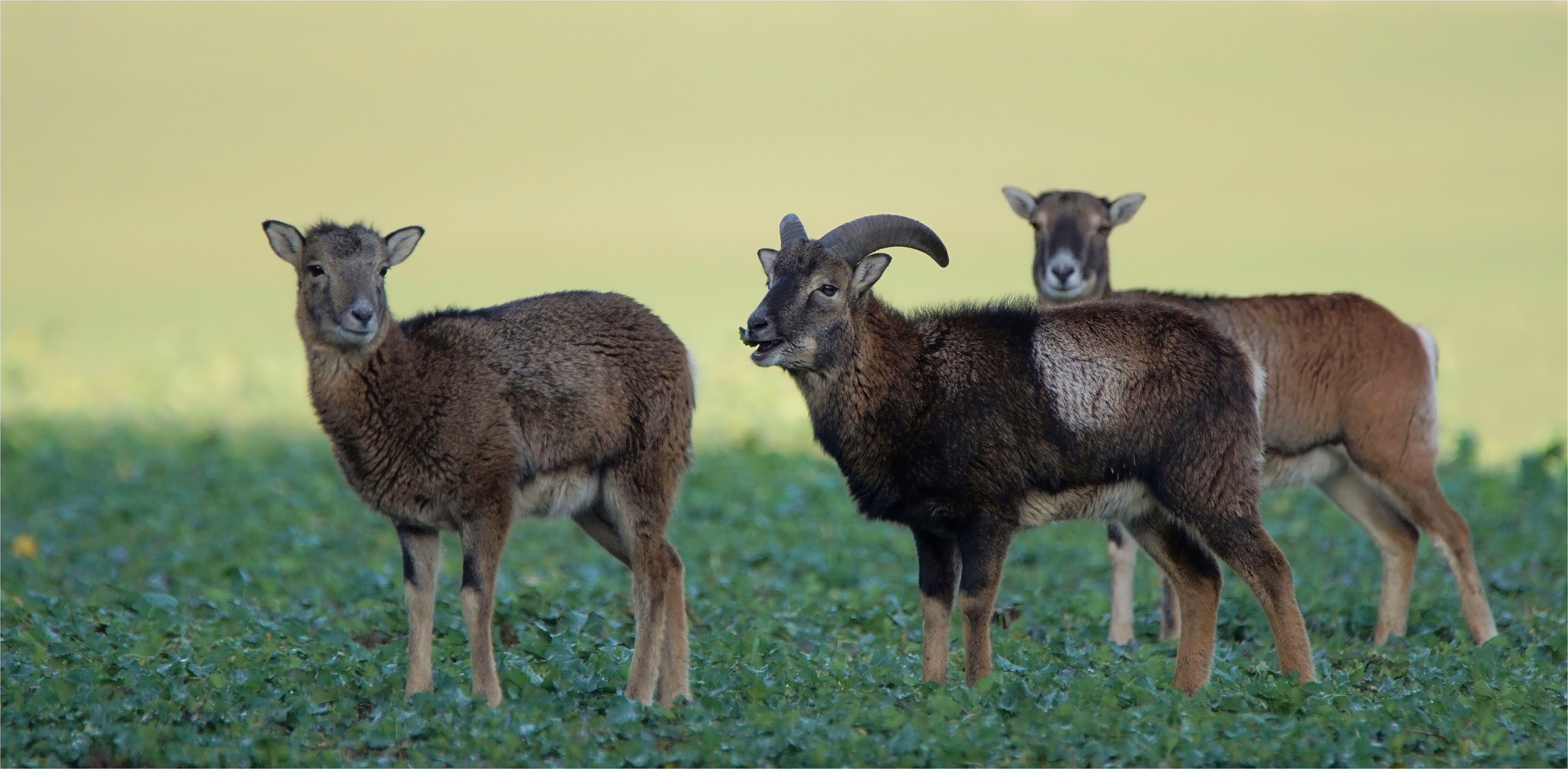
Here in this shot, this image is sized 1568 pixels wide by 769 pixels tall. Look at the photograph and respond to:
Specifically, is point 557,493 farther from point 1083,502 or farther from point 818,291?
point 1083,502

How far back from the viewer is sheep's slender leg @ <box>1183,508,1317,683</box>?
8203 millimetres

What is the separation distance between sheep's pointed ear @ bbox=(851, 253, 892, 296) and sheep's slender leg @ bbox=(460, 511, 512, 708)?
240 cm

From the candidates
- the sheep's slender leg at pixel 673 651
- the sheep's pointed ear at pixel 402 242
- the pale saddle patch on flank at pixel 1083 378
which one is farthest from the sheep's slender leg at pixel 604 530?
the pale saddle patch on flank at pixel 1083 378

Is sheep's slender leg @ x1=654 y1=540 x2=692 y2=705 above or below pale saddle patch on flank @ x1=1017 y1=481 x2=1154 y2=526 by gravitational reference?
below

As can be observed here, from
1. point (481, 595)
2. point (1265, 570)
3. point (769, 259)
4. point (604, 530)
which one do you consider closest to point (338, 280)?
point (481, 595)

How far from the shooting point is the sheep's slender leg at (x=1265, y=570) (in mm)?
8203

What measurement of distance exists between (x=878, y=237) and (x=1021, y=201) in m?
4.13

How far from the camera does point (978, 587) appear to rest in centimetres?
809

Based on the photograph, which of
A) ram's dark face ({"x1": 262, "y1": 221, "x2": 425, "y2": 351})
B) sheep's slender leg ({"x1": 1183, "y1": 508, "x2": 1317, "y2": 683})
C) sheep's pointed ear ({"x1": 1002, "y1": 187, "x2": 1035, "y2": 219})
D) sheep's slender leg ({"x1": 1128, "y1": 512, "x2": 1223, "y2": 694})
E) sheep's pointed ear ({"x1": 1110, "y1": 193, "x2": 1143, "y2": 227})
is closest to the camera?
ram's dark face ({"x1": 262, "y1": 221, "x2": 425, "y2": 351})

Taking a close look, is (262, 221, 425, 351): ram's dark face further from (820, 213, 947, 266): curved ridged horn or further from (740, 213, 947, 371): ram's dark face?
(820, 213, 947, 266): curved ridged horn

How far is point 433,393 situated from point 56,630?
3.19 meters

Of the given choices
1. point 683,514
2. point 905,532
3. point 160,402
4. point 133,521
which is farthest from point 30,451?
point 905,532

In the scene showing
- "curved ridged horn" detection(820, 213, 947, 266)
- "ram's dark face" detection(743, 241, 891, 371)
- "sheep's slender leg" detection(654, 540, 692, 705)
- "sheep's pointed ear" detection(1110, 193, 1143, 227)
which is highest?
"sheep's pointed ear" detection(1110, 193, 1143, 227)

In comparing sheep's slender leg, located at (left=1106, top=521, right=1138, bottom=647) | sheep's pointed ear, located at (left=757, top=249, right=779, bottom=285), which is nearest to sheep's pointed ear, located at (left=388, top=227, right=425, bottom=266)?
sheep's pointed ear, located at (left=757, top=249, right=779, bottom=285)
